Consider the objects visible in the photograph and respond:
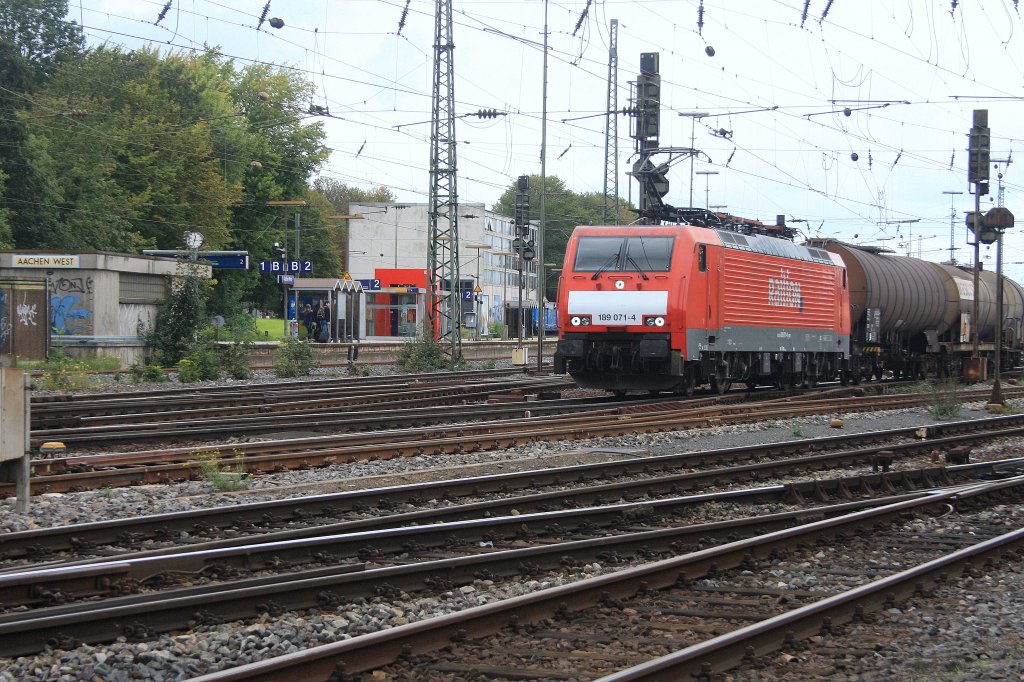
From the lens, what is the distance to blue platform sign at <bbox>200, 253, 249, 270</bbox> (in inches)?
1518

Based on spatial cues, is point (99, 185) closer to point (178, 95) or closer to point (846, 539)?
point (178, 95)

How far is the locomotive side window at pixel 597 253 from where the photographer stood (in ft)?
67.4

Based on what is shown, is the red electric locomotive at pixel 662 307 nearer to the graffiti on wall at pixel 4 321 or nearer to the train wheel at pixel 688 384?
the train wheel at pixel 688 384

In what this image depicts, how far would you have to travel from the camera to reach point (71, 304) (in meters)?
30.1

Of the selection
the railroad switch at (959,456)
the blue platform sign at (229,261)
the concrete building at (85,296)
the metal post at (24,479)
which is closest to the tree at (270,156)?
the blue platform sign at (229,261)

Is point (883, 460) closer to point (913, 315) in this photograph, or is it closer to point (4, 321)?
point (913, 315)

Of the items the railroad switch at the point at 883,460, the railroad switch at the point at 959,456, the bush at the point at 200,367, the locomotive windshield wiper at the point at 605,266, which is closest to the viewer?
the railroad switch at the point at 883,460

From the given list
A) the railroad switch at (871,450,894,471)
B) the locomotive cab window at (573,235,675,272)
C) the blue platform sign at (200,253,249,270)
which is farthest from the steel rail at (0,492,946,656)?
the blue platform sign at (200,253,249,270)

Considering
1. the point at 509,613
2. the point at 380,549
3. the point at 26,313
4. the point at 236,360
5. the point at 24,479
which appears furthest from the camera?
the point at 26,313

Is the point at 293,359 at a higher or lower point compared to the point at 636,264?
lower

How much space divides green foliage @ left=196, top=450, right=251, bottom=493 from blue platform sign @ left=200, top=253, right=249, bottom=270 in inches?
1056

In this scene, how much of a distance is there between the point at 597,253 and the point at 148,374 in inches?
444

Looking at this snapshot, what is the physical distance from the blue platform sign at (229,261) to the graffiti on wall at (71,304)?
27.1 ft

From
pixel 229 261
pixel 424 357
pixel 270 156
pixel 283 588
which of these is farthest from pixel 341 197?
pixel 283 588
